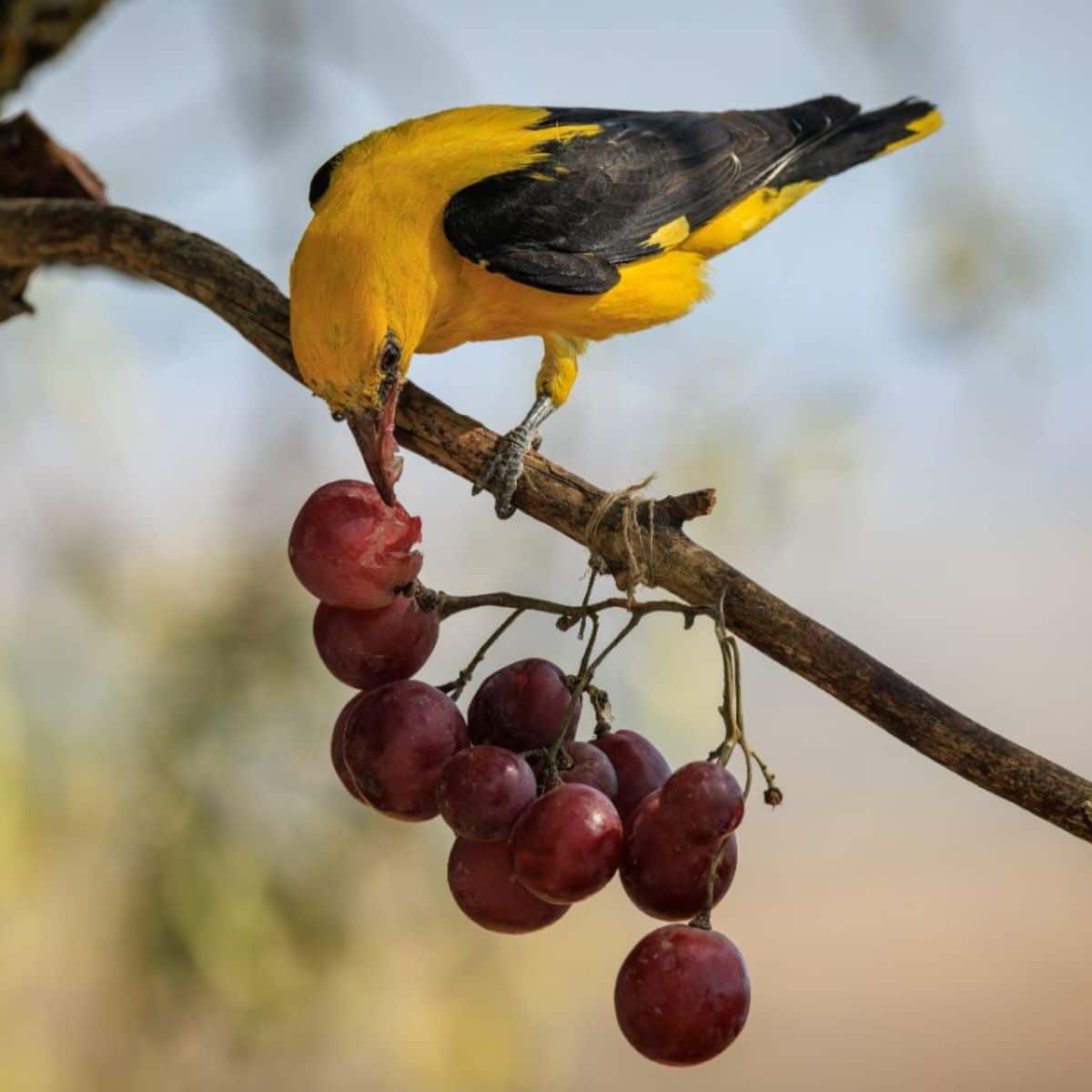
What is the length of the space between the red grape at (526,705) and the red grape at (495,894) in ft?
0.45

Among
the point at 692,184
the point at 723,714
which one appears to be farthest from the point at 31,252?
the point at 723,714

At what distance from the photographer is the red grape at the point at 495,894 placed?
136 centimetres

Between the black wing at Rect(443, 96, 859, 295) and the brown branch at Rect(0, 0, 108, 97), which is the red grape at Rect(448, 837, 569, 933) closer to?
the black wing at Rect(443, 96, 859, 295)

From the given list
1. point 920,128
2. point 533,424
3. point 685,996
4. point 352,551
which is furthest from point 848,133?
point 685,996

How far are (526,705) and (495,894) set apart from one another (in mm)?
206

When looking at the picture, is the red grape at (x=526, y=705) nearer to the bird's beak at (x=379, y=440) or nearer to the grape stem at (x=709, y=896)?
the grape stem at (x=709, y=896)

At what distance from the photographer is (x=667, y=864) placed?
4.13 feet

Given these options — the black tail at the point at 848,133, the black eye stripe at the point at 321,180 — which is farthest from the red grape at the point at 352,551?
the black tail at the point at 848,133

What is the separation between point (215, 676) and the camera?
2617mm

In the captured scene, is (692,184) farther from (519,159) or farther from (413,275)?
(413,275)

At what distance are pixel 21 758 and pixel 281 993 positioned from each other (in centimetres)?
64

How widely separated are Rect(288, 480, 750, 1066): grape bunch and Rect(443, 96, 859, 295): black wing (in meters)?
0.93

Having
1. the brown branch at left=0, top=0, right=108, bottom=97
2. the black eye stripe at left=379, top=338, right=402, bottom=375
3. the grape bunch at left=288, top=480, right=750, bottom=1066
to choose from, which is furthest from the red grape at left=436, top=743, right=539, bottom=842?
the brown branch at left=0, top=0, right=108, bottom=97

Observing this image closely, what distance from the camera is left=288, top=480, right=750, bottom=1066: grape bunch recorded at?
1.24m
